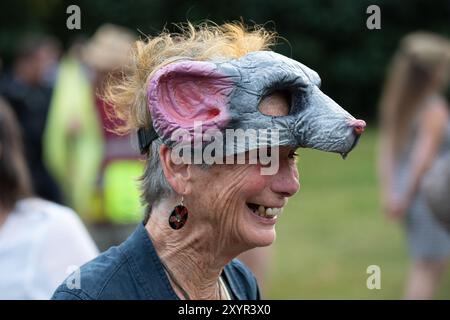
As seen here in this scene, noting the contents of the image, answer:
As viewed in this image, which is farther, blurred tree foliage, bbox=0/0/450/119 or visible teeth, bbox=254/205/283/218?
blurred tree foliage, bbox=0/0/450/119

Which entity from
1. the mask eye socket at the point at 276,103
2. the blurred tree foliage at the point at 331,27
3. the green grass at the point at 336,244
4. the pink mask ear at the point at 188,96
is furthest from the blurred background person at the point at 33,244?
the blurred tree foliage at the point at 331,27

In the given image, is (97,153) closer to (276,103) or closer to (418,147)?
(418,147)

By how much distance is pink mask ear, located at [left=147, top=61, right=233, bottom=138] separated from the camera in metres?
2.76

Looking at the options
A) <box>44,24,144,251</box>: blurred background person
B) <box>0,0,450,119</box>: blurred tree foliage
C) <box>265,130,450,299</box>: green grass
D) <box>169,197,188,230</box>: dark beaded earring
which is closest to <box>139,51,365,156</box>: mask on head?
<box>169,197,188,230</box>: dark beaded earring

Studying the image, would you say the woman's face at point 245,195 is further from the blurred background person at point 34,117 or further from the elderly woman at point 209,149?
the blurred background person at point 34,117

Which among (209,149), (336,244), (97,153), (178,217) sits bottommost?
(336,244)

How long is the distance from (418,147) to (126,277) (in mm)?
5062

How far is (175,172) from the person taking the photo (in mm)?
2857

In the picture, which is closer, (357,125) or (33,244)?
(357,125)

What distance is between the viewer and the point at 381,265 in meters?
10.4

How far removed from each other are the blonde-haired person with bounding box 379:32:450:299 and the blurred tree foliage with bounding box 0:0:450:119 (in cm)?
1742

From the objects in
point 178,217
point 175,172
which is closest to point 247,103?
point 175,172

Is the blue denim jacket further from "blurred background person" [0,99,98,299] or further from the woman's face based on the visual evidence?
"blurred background person" [0,99,98,299]

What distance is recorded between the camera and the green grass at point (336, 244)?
9.36 metres
